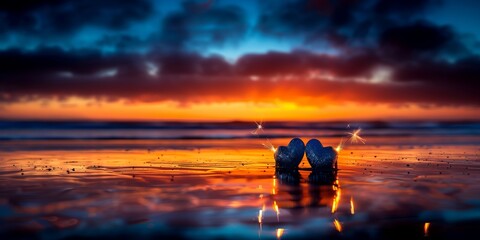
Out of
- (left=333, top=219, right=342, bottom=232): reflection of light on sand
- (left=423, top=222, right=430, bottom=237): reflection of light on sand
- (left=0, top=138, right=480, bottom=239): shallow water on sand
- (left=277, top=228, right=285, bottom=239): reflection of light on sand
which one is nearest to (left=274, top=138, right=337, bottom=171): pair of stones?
(left=0, top=138, right=480, bottom=239): shallow water on sand

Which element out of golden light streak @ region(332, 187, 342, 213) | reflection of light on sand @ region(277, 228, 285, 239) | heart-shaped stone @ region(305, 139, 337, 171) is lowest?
reflection of light on sand @ region(277, 228, 285, 239)

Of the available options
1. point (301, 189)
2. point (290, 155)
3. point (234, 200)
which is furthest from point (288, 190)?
point (290, 155)

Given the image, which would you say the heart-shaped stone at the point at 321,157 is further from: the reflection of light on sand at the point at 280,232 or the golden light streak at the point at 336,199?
the reflection of light on sand at the point at 280,232

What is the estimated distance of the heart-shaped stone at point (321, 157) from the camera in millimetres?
16578

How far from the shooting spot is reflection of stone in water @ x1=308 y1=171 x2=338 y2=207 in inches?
440

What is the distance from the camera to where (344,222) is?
8.98 m

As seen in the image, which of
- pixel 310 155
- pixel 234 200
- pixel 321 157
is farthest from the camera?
pixel 310 155

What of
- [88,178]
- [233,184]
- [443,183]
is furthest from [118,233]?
[443,183]

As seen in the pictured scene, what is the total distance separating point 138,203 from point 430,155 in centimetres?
1676

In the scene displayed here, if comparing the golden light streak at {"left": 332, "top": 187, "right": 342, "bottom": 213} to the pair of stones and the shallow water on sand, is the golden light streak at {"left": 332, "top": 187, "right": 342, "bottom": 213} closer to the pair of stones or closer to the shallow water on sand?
the shallow water on sand

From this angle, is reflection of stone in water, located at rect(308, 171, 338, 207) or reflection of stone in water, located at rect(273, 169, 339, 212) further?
reflection of stone in water, located at rect(308, 171, 338, 207)

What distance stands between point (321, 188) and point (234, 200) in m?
2.98

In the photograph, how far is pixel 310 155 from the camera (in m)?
17.0

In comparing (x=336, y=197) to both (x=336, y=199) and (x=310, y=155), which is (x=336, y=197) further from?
(x=310, y=155)
